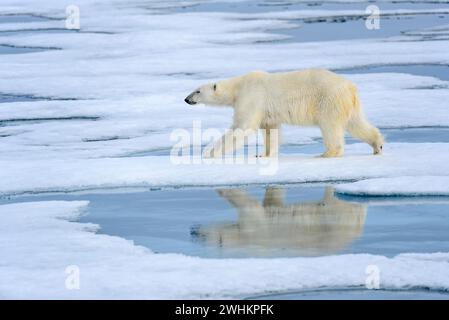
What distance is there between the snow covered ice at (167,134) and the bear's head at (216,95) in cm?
51

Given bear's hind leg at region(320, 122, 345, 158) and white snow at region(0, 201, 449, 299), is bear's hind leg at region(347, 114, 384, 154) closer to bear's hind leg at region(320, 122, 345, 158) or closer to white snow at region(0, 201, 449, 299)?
bear's hind leg at region(320, 122, 345, 158)

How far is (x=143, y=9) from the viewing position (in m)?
23.0

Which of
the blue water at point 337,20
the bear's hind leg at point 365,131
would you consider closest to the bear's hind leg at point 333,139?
the bear's hind leg at point 365,131

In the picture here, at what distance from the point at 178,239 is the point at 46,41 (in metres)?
12.3

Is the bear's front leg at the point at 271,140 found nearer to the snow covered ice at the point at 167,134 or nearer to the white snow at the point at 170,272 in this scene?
the snow covered ice at the point at 167,134

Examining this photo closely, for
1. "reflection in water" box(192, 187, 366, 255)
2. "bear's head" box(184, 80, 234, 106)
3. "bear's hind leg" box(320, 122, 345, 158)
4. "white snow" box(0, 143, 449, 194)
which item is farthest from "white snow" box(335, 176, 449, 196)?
"bear's head" box(184, 80, 234, 106)

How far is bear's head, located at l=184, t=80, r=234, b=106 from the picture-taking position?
780cm

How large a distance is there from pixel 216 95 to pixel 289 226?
2.47 metres

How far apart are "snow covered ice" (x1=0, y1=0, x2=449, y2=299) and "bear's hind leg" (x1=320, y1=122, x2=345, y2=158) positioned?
0.15 m

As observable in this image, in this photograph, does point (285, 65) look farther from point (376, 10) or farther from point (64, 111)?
point (376, 10)

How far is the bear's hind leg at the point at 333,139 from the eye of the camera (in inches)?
287

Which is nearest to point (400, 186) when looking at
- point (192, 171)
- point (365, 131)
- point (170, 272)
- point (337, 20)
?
point (365, 131)

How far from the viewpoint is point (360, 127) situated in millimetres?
7367

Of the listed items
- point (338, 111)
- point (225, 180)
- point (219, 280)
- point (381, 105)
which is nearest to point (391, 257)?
point (219, 280)
